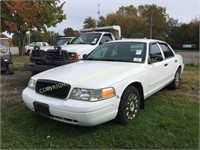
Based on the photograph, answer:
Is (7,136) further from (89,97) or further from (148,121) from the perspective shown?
(148,121)

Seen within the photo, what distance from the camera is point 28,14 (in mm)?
19062

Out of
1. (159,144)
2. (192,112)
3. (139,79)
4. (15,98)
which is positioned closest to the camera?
(159,144)

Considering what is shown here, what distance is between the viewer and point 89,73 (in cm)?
386

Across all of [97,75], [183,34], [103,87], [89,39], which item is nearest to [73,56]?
[89,39]

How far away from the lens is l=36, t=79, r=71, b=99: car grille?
11.4 feet

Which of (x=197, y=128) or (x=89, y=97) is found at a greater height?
(x=89, y=97)

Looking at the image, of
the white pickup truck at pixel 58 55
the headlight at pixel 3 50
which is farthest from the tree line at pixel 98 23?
the white pickup truck at pixel 58 55

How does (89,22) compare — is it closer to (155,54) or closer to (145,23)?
(145,23)

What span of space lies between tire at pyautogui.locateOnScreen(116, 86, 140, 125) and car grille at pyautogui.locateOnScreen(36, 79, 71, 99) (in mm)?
903

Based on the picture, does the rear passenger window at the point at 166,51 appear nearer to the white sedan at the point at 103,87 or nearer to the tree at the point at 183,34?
the white sedan at the point at 103,87

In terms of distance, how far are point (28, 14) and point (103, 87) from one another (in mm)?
17519

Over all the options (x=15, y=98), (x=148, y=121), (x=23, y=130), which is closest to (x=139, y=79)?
(x=148, y=121)

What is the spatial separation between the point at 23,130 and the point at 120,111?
1576 mm

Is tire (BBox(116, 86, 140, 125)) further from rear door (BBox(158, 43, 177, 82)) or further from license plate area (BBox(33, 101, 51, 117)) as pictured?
rear door (BBox(158, 43, 177, 82))
